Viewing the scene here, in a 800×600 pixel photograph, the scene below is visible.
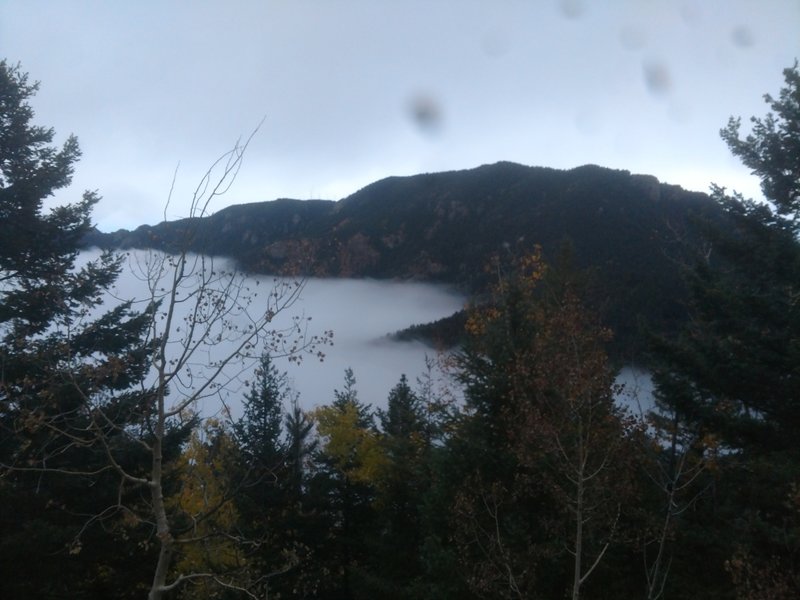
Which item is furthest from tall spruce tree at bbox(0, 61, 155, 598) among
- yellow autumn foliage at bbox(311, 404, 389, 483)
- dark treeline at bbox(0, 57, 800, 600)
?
yellow autumn foliage at bbox(311, 404, 389, 483)

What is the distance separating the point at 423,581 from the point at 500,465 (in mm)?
4143

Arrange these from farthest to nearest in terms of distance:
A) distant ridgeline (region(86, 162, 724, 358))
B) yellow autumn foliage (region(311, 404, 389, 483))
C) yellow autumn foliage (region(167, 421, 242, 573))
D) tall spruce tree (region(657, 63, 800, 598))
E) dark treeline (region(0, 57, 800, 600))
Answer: yellow autumn foliage (region(311, 404, 389, 483)), distant ridgeline (region(86, 162, 724, 358)), tall spruce tree (region(657, 63, 800, 598)), dark treeline (region(0, 57, 800, 600)), yellow autumn foliage (region(167, 421, 242, 573))

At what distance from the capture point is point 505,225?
Answer: 4425 centimetres

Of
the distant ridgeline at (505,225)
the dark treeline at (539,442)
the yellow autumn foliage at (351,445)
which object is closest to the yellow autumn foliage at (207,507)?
the dark treeline at (539,442)

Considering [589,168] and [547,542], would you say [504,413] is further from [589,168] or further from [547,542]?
[589,168]

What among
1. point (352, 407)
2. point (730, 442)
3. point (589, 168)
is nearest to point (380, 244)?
point (352, 407)

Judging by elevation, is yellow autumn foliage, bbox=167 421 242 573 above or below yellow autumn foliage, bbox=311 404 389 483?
above

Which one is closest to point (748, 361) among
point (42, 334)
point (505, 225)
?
point (42, 334)

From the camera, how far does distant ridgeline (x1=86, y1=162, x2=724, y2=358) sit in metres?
22.2

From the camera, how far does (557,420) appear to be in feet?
31.9

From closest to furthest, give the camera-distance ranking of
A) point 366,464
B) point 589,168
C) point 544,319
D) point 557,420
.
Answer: point 557,420 → point 544,319 → point 366,464 → point 589,168

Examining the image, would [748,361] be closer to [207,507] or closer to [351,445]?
[207,507]

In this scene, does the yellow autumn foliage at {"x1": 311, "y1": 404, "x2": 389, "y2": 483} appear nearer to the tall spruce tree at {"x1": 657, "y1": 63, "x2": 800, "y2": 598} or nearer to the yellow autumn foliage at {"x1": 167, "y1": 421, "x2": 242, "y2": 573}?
the yellow autumn foliage at {"x1": 167, "y1": 421, "x2": 242, "y2": 573}

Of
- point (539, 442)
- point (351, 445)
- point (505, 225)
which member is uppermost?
point (505, 225)
